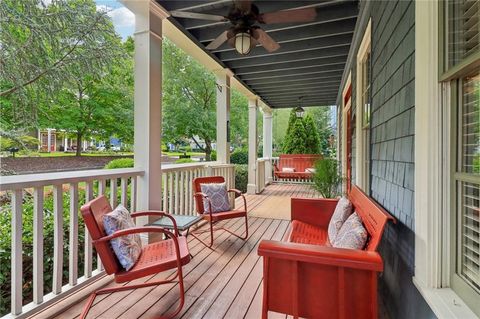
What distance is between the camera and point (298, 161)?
923 cm

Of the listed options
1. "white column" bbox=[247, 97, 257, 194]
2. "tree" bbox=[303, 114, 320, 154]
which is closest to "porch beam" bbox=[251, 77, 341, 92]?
"white column" bbox=[247, 97, 257, 194]

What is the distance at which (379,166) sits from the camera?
7.13ft

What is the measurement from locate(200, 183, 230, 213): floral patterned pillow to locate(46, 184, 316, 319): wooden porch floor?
0.46 metres

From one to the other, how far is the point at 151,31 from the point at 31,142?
2.34m

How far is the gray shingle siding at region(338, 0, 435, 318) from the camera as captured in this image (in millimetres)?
1391

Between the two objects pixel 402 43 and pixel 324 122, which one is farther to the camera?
pixel 324 122

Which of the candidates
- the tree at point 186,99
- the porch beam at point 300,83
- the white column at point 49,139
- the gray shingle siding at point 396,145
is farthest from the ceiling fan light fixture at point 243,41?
the tree at point 186,99

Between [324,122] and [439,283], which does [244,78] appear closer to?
[439,283]

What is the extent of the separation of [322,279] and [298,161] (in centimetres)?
805

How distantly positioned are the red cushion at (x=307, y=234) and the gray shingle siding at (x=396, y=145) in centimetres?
53

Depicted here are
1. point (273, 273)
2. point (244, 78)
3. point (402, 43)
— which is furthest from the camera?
point (244, 78)

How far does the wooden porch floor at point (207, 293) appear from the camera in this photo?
190 cm

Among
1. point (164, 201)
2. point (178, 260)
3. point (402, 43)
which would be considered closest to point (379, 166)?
point (402, 43)

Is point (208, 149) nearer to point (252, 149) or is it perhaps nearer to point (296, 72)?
point (252, 149)
